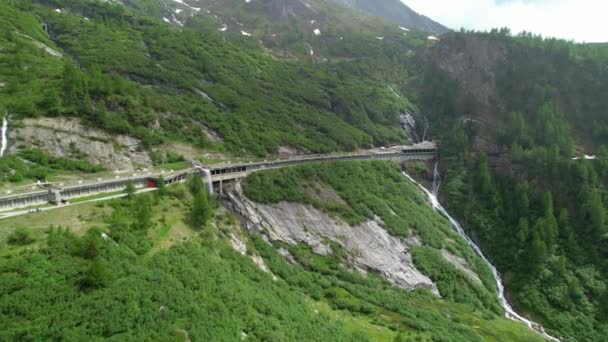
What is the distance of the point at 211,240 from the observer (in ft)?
143

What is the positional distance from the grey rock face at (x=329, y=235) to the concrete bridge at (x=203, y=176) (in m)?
3.83

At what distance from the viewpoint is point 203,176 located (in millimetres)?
59031

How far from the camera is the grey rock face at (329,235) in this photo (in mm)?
59062

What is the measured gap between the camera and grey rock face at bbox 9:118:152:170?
181ft

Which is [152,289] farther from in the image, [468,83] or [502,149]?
[468,83]

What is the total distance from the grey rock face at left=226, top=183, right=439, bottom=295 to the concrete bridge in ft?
12.6

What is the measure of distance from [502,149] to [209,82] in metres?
86.3

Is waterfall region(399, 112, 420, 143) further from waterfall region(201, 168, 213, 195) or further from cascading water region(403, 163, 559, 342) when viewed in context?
waterfall region(201, 168, 213, 195)

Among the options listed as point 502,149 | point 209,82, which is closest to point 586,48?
point 502,149

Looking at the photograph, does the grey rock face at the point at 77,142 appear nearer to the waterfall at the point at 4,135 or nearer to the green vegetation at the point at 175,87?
the waterfall at the point at 4,135

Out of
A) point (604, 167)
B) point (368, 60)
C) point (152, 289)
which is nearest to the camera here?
point (152, 289)

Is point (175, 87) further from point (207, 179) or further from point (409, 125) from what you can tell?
point (409, 125)

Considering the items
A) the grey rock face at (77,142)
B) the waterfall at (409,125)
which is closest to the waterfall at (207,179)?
the grey rock face at (77,142)

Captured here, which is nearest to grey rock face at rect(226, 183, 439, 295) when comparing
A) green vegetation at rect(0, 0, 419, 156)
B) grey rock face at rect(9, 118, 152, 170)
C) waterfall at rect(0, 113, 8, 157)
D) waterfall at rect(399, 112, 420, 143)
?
grey rock face at rect(9, 118, 152, 170)
